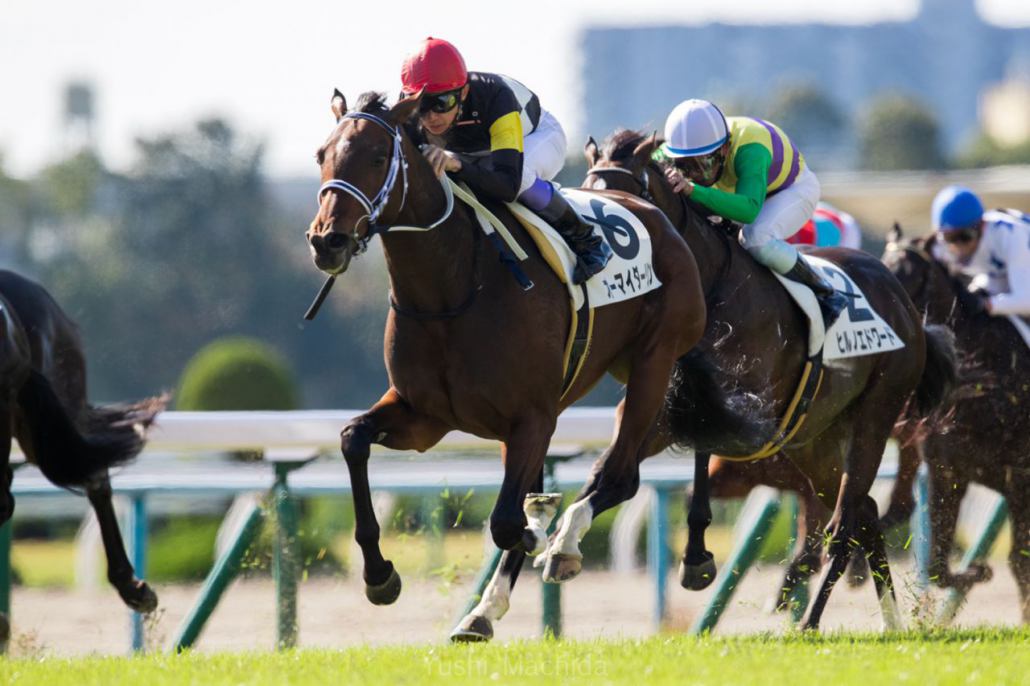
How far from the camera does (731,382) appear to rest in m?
6.00

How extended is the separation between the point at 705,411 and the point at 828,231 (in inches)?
101

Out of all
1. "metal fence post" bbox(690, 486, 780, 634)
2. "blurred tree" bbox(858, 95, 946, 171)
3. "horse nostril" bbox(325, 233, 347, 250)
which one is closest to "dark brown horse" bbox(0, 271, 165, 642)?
"horse nostril" bbox(325, 233, 347, 250)

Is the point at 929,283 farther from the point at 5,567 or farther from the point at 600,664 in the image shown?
the point at 5,567

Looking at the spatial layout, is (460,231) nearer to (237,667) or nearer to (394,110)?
(394,110)

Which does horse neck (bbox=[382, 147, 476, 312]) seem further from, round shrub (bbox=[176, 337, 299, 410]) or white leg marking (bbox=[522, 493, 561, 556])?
round shrub (bbox=[176, 337, 299, 410])

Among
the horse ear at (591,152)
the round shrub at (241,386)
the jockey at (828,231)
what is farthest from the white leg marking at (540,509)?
the round shrub at (241,386)

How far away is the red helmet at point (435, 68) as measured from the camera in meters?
5.09

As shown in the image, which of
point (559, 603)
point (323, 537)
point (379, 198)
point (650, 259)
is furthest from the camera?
point (323, 537)

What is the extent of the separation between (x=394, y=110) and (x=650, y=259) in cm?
117

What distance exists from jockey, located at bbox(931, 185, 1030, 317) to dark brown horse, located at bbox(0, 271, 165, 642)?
3.58 metres

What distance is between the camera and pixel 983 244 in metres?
7.79

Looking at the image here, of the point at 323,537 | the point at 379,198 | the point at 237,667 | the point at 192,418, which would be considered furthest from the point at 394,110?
the point at 323,537

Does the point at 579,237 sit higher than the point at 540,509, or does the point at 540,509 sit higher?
the point at 579,237

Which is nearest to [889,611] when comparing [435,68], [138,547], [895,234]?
[895,234]
